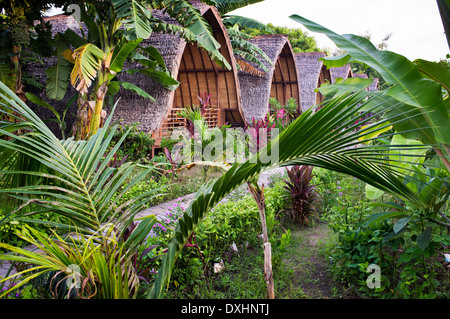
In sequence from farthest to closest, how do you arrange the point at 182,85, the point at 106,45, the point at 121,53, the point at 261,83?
1. the point at 261,83
2. the point at 182,85
3. the point at 106,45
4. the point at 121,53

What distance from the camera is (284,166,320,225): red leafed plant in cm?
410

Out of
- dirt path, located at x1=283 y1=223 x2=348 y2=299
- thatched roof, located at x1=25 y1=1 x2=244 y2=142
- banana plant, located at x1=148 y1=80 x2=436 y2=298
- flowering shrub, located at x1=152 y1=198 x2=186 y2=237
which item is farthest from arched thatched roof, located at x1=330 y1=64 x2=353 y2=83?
banana plant, located at x1=148 y1=80 x2=436 y2=298

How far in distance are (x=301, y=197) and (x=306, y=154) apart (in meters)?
2.63

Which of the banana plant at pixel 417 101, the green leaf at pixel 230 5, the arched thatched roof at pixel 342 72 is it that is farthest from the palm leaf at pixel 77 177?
the arched thatched roof at pixel 342 72

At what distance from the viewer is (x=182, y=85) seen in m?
10.3

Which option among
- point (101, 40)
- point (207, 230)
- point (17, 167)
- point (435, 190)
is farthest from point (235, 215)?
point (101, 40)

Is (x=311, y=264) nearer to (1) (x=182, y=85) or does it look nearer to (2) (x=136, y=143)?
(2) (x=136, y=143)

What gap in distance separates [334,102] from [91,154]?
126 centimetres

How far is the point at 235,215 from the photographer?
130 inches

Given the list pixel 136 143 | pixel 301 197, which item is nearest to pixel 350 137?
pixel 301 197

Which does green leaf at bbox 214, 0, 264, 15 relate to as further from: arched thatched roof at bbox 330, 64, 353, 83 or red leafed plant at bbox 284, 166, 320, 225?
arched thatched roof at bbox 330, 64, 353, 83

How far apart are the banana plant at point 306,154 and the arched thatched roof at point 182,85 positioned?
18.0ft
